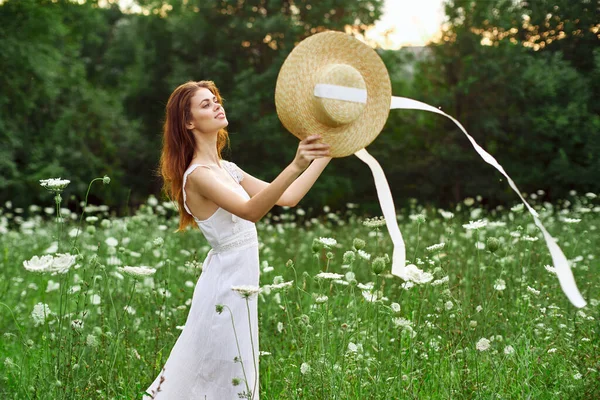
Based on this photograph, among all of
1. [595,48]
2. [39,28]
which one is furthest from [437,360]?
[39,28]

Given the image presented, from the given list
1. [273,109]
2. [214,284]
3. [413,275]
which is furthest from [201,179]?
[273,109]

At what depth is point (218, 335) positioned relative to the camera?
105 inches

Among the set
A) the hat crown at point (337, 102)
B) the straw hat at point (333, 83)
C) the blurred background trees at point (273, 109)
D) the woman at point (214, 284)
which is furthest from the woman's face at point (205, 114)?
the blurred background trees at point (273, 109)

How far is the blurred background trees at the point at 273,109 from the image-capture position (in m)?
18.1

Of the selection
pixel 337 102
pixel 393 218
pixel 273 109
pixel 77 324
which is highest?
pixel 273 109

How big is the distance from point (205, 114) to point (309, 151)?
2.53 ft

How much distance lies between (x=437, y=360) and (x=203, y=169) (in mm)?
1507

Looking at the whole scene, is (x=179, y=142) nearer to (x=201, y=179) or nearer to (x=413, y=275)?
(x=201, y=179)

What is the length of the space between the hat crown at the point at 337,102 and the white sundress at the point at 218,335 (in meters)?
0.56

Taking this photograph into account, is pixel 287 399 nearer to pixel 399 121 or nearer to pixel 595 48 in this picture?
pixel 595 48

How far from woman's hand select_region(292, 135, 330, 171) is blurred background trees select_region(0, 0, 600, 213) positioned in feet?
50.9

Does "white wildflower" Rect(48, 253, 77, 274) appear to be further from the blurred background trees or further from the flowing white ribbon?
the blurred background trees

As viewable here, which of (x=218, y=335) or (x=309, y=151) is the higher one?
(x=309, y=151)

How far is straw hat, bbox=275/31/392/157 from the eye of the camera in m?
2.32
